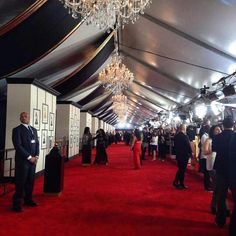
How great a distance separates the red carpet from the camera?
14.6 ft

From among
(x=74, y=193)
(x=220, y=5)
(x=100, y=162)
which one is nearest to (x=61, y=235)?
(x=74, y=193)

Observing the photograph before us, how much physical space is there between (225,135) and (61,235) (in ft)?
8.08

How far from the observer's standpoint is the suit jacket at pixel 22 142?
5.29m

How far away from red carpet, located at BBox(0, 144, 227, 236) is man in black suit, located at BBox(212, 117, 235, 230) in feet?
0.79

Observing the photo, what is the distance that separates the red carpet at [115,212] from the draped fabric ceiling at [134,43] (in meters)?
3.09

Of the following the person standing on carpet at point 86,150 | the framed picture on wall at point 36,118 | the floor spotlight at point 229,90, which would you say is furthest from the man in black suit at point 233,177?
the person standing on carpet at point 86,150

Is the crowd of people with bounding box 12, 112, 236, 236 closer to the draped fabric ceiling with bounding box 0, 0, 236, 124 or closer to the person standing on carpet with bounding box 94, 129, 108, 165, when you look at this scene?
the draped fabric ceiling with bounding box 0, 0, 236, 124

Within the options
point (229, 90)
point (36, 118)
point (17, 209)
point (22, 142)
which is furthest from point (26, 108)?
point (229, 90)

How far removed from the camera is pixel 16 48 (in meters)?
6.83

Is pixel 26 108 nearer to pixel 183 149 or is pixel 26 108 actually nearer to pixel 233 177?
pixel 183 149

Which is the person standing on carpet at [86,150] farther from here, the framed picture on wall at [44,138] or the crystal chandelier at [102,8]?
the crystal chandelier at [102,8]

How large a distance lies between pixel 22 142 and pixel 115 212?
1.85m

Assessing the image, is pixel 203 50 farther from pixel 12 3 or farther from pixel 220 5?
pixel 12 3

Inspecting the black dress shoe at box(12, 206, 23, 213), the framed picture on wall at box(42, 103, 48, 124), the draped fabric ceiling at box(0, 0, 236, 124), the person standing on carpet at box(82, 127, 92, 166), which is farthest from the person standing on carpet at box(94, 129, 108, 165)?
the black dress shoe at box(12, 206, 23, 213)
